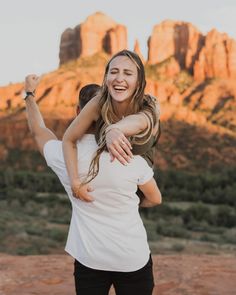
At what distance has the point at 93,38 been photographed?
8469cm

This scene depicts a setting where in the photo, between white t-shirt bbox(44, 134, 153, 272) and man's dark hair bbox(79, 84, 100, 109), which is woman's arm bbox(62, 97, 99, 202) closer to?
white t-shirt bbox(44, 134, 153, 272)

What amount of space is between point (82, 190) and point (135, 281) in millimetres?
437

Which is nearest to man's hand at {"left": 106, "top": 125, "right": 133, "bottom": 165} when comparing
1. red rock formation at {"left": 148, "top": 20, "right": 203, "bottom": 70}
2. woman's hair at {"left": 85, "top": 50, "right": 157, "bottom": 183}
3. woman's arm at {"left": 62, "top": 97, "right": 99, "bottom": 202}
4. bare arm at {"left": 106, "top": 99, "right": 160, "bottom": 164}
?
bare arm at {"left": 106, "top": 99, "right": 160, "bottom": 164}

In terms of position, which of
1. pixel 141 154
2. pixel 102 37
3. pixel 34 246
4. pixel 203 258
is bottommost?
pixel 34 246

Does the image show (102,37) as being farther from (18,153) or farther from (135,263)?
(135,263)

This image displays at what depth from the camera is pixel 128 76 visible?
175 centimetres

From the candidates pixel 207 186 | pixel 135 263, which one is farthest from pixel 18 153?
pixel 135 263

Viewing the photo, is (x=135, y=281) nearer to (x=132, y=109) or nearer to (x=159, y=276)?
(x=132, y=109)

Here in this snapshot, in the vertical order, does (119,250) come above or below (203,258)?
above

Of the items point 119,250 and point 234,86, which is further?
point 234,86

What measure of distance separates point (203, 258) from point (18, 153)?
48312 millimetres

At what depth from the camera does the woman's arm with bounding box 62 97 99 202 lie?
174 centimetres

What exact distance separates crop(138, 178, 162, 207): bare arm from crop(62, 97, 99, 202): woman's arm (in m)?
0.22

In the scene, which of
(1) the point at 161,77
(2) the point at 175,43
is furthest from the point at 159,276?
(2) the point at 175,43
